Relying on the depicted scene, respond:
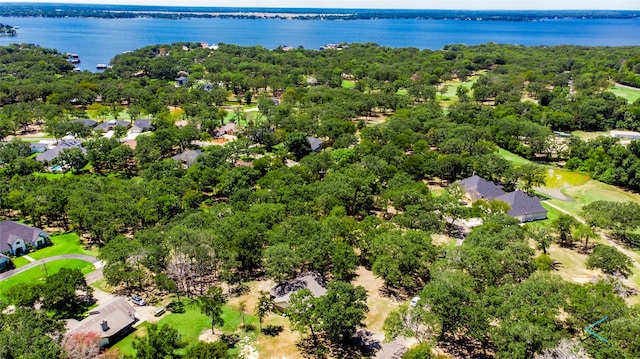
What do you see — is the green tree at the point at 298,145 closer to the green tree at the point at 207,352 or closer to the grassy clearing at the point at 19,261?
the grassy clearing at the point at 19,261

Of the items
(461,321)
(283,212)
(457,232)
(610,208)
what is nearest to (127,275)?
(283,212)

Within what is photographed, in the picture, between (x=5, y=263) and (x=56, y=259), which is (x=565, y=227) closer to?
(x=56, y=259)

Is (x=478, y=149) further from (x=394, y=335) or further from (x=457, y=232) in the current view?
(x=394, y=335)

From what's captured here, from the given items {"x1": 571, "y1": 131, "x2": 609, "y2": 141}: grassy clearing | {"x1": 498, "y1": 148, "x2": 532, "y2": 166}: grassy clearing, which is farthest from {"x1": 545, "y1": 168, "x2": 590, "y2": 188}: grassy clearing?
{"x1": 571, "y1": 131, "x2": 609, "y2": 141}: grassy clearing

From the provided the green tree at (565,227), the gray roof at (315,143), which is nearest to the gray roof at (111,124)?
the gray roof at (315,143)

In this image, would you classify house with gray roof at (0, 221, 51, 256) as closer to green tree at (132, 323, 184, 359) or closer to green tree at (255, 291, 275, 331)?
green tree at (132, 323, 184, 359)

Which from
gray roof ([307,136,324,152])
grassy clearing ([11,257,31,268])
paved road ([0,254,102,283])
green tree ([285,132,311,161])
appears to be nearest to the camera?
paved road ([0,254,102,283])

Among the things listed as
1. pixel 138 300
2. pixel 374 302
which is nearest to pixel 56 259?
pixel 138 300
